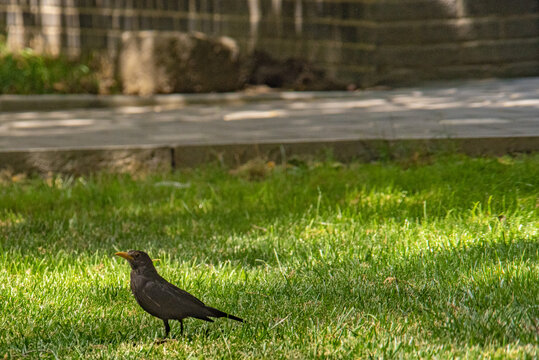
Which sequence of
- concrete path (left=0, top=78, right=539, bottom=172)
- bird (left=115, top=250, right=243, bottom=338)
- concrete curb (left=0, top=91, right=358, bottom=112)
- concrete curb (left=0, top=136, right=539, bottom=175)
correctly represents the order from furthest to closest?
concrete curb (left=0, top=91, right=358, bottom=112) → concrete path (left=0, top=78, right=539, bottom=172) → concrete curb (left=0, top=136, right=539, bottom=175) → bird (left=115, top=250, right=243, bottom=338)

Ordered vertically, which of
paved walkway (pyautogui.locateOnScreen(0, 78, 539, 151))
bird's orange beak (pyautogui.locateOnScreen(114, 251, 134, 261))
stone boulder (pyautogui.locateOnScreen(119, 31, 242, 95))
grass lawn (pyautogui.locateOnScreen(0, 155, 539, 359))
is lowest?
grass lawn (pyautogui.locateOnScreen(0, 155, 539, 359))

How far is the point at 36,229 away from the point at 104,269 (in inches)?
42.8

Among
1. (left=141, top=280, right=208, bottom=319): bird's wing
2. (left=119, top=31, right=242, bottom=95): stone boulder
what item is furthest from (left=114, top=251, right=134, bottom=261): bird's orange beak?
(left=119, top=31, right=242, bottom=95): stone boulder

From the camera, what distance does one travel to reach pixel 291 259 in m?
3.87

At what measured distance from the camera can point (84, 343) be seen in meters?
2.79

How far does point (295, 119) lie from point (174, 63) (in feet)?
12.7

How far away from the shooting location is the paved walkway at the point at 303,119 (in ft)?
23.2

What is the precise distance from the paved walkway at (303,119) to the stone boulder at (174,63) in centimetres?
82

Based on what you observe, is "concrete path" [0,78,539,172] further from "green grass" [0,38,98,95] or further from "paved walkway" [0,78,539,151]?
"green grass" [0,38,98,95]

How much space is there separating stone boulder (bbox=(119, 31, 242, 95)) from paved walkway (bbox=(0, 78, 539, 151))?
0.82 meters

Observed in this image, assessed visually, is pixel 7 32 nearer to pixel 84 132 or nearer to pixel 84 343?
pixel 84 132

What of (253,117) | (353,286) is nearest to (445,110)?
(253,117)

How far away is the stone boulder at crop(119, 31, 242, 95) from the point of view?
12.0 m

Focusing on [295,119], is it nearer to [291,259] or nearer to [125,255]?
[291,259]
